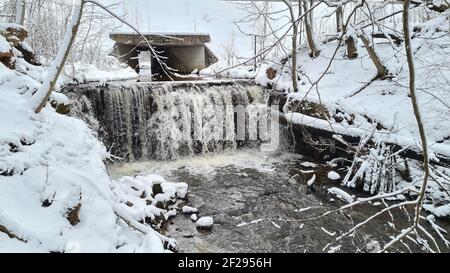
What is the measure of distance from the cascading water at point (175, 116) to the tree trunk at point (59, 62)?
417 centimetres

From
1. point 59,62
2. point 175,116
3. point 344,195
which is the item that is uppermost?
point 59,62

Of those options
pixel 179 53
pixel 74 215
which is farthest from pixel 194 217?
pixel 179 53

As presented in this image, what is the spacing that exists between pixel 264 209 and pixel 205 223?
122 centimetres

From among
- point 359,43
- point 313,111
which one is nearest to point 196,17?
point 359,43

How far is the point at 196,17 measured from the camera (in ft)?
89.6

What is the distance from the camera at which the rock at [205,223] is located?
5.51 meters

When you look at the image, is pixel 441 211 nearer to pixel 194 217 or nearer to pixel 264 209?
pixel 264 209

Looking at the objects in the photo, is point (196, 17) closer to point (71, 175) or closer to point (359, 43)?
point (359, 43)

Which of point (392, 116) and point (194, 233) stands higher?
point (392, 116)

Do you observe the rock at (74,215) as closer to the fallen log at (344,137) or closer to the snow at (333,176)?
the fallen log at (344,137)

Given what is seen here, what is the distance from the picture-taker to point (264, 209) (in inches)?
243

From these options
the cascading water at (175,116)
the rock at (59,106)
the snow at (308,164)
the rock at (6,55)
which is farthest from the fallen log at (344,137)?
the rock at (6,55)
